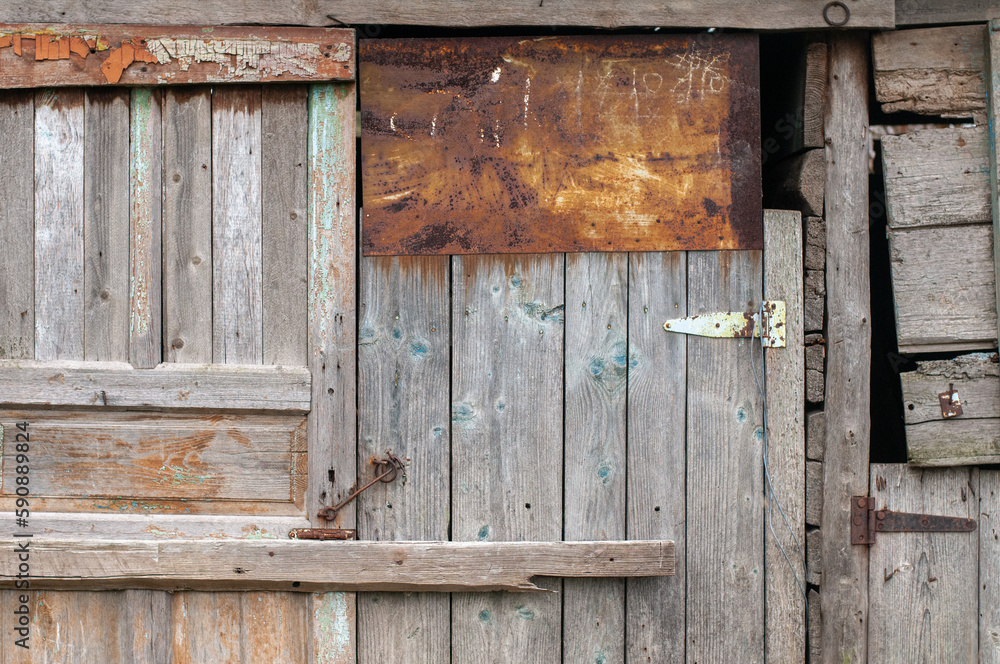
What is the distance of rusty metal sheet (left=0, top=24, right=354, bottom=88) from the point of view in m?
2.01

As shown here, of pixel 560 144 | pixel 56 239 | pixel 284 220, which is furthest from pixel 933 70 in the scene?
pixel 56 239

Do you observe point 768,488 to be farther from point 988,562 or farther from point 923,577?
point 988,562

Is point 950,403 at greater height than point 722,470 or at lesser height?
greater

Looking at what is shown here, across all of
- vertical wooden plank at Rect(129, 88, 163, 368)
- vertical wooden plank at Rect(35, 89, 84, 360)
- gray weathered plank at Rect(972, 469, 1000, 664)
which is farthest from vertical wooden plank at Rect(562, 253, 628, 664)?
vertical wooden plank at Rect(35, 89, 84, 360)

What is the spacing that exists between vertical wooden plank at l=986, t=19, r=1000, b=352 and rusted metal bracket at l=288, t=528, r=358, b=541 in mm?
2091

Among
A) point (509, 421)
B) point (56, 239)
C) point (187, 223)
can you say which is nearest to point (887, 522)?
Result: point (509, 421)

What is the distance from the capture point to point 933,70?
2.06 meters

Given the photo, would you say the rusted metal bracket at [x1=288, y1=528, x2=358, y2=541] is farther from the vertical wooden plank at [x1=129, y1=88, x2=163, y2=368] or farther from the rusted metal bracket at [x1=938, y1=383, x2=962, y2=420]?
the rusted metal bracket at [x1=938, y1=383, x2=962, y2=420]

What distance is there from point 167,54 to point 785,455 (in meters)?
2.25

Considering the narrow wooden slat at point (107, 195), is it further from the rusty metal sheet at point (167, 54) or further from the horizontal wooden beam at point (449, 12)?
the horizontal wooden beam at point (449, 12)

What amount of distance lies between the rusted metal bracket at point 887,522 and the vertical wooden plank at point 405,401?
1.26m

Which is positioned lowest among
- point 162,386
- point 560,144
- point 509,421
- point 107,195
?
point 509,421

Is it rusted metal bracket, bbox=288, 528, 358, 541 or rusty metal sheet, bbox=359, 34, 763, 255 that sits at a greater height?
rusty metal sheet, bbox=359, 34, 763, 255

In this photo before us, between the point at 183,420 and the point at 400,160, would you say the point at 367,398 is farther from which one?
the point at 400,160
